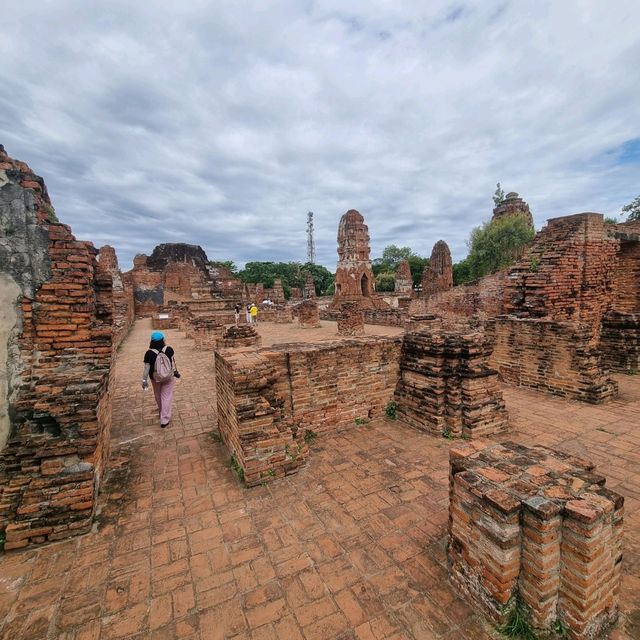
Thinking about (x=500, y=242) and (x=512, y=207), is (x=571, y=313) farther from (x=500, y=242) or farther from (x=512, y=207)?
(x=512, y=207)

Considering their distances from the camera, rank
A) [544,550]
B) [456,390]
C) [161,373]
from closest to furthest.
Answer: [544,550] → [456,390] → [161,373]

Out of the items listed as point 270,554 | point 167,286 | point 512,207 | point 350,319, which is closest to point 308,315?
point 350,319

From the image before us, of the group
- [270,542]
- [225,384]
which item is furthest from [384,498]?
[225,384]

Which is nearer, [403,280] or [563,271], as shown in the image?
[563,271]

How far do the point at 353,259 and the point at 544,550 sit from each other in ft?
72.5

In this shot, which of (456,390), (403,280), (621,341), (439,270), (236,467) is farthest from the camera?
(403,280)

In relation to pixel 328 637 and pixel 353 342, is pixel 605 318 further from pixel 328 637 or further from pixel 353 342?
pixel 328 637

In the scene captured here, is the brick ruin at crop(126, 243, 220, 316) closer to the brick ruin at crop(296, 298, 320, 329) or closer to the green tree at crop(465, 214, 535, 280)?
the brick ruin at crop(296, 298, 320, 329)

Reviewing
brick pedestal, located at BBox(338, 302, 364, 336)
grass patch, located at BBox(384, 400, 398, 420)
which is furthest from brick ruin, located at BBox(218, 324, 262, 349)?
brick pedestal, located at BBox(338, 302, 364, 336)

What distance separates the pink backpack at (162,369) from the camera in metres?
5.02

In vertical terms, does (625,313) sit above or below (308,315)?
above

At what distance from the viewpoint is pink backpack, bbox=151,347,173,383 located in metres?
5.02

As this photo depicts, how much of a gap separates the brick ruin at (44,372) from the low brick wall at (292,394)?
129cm

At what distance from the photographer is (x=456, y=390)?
181 inches
